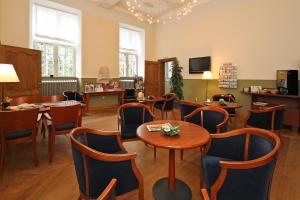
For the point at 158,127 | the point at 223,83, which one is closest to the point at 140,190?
the point at 158,127

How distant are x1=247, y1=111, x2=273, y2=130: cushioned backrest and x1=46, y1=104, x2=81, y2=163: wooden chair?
2980 millimetres

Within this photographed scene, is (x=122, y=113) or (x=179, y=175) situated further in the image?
(x=122, y=113)

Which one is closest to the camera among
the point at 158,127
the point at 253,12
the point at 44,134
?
the point at 158,127

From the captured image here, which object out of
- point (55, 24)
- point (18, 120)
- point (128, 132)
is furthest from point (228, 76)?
point (55, 24)

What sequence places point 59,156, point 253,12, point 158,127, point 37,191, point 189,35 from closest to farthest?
point 37,191 → point 158,127 → point 59,156 → point 253,12 → point 189,35

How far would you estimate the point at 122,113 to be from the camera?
10.8 ft

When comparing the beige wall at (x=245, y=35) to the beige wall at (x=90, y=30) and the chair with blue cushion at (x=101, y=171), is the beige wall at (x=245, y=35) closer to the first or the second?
the beige wall at (x=90, y=30)

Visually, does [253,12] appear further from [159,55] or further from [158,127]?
[158,127]

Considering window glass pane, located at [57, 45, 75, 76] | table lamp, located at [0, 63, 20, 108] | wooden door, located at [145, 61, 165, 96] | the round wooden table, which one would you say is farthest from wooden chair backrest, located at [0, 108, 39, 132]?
wooden door, located at [145, 61, 165, 96]

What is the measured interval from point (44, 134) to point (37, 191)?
6.71 ft

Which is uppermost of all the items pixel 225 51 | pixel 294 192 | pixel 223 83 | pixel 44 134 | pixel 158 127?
pixel 225 51

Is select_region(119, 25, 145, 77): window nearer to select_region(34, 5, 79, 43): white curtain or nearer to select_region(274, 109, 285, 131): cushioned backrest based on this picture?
select_region(34, 5, 79, 43): white curtain

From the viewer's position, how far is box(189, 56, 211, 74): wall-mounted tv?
699 centimetres

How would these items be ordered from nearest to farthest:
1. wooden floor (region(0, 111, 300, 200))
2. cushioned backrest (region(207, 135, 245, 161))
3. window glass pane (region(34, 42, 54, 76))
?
1. cushioned backrest (region(207, 135, 245, 161))
2. wooden floor (region(0, 111, 300, 200))
3. window glass pane (region(34, 42, 54, 76))
